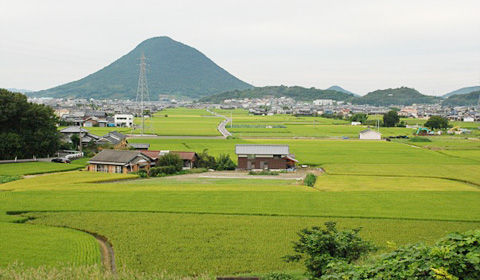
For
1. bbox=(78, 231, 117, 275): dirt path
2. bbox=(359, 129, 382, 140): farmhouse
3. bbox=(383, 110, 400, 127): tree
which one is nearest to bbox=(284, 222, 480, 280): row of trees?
bbox=(78, 231, 117, 275): dirt path

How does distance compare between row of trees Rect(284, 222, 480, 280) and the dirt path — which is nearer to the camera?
row of trees Rect(284, 222, 480, 280)

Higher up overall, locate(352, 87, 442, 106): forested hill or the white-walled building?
locate(352, 87, 442, 106): forested hill

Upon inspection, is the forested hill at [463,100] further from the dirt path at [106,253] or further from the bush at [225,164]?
the dirt path at [106,253]

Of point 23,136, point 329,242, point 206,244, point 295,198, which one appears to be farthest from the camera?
point 23,136

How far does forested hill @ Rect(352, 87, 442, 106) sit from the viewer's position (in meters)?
183

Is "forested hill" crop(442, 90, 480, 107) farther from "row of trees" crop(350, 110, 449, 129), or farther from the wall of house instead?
the wall of house

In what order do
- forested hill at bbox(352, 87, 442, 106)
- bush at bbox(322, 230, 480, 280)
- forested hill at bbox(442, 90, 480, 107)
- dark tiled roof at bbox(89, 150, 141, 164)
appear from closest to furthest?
bush at bbox(322, 230, 480, 280)
dark tiled roof at bbox(89, 150, 141, 164)
forested hill at bbox(442, 90, 480, 107)
forested hill at bbox(352, 87, 442, 106)

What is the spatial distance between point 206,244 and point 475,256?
309 inches

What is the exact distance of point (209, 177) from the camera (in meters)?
26.0

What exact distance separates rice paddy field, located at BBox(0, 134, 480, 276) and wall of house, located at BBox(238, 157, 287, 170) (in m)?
4.10

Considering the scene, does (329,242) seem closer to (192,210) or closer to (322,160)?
(192,210)

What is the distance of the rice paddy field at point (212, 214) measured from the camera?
10930mm

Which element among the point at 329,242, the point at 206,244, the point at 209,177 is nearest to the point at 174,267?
the point at 206,244

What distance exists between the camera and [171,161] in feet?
92.5
